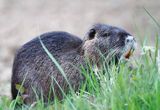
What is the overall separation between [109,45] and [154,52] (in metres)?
0.81

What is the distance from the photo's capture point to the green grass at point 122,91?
14.9 feet

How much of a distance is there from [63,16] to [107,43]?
6.75 metres

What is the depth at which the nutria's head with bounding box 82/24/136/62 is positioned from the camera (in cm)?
574

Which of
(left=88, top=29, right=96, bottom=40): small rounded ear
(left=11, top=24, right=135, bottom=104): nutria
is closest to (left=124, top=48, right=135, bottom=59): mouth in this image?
(left=11, top=24, right=135, bottom=104): nutria

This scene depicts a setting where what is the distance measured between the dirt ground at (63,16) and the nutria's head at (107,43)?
18.5 ft

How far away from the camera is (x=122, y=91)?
15.2 ft

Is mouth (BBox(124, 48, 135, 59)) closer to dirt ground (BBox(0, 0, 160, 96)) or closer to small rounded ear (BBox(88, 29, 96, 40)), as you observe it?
small rounded ear (BBox(88, 29, 96, 40))

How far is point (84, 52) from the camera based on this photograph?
19.8 ft

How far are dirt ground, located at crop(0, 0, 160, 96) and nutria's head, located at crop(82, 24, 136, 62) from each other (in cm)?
563

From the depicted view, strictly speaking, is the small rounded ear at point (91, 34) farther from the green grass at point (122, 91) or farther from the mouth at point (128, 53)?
the green grass at point (122, 91)

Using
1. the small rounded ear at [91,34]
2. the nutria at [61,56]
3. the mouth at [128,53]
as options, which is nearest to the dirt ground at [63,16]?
the nutria at [61,56]

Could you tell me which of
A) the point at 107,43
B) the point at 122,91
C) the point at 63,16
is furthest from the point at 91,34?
the point at 63,16

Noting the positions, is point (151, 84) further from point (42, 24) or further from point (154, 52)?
point (42, 24)

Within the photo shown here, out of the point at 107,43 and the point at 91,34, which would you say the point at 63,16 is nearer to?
the point at 91,34
